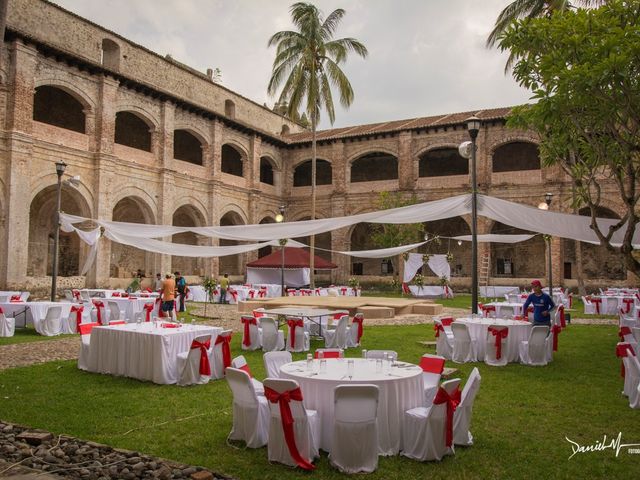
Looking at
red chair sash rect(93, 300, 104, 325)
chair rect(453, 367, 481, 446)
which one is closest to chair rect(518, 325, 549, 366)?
chair rect(453, 367, 481, 446)

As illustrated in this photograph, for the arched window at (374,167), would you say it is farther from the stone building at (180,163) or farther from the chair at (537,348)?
the chair at (537,348)

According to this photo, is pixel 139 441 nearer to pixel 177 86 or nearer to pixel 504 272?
pixel 177 86

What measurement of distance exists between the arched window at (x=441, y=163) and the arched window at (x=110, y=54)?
655 inches

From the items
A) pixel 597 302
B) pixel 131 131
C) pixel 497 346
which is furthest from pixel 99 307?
pixel 597 302

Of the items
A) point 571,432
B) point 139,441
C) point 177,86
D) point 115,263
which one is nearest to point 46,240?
point 115,263

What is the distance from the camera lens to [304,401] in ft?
15.9

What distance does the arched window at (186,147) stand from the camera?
2734 centimetres

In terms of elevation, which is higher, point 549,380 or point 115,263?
point 115,263

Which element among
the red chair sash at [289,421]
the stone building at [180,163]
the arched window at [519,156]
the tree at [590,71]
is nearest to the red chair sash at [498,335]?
the tree at [590,71]

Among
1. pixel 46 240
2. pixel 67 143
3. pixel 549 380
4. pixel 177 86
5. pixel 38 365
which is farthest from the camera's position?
pixel 177 86

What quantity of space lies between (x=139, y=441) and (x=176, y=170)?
2027 centimetres

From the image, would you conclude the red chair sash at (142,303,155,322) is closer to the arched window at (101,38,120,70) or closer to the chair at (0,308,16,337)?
the chair at (0,308,16,337)

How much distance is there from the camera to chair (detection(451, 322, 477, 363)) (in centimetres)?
901

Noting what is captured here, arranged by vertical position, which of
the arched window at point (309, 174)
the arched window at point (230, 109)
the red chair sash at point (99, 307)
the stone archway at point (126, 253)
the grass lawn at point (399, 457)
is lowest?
the grass lawn at point (399, 457)
